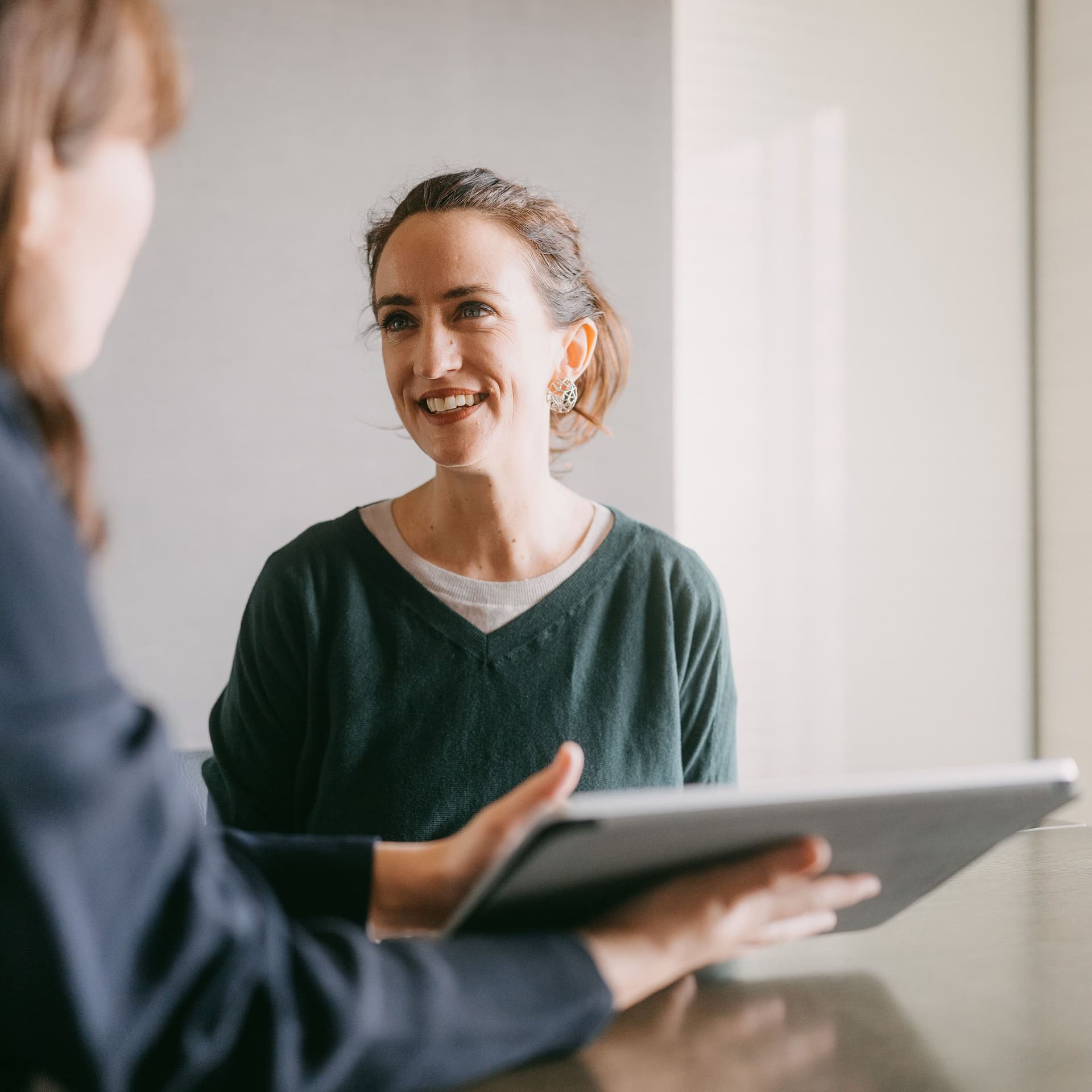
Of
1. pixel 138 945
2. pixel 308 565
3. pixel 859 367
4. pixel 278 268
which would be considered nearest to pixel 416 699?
pixel 308 565

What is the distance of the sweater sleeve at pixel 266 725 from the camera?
135 centimetres

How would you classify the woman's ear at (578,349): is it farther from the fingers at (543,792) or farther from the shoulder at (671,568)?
the fingers at (543,792)

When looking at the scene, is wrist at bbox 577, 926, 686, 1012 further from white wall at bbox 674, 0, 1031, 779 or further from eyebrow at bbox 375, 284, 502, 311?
white wall at bbox 674, 0, 1031, 779

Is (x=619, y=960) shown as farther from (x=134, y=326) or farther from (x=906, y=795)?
(x=134, y=326)

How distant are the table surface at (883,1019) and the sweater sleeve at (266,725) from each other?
67cm

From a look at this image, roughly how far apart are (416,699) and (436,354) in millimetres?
419

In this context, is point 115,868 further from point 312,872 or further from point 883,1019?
point 883,1019

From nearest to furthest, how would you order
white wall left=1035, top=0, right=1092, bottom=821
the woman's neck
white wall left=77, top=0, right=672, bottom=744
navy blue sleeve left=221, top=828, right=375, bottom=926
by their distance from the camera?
navy blue sleeve left=221, top=828, right=375, bottom=926 → the woman's neck → white wall left=77, top=0, right=672, bottom=744 → white wall left=1035, top=0, right=1092, bottom=821

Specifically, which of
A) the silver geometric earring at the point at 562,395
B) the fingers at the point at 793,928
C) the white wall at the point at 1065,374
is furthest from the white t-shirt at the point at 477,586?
the white wall at the point at 1065,374

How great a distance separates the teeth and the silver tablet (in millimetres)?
815

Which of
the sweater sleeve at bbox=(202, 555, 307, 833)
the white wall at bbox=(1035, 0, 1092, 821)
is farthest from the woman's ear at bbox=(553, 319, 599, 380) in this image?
the white wall at bbox=(1035, 0, 1092, 821)

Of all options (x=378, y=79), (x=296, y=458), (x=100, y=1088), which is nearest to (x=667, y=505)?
(x=296, y=458)

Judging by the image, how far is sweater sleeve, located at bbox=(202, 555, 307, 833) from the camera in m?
1.35

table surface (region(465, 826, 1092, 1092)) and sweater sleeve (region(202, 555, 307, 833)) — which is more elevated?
sweater sleeve (region(202, 555, 307, 833))
